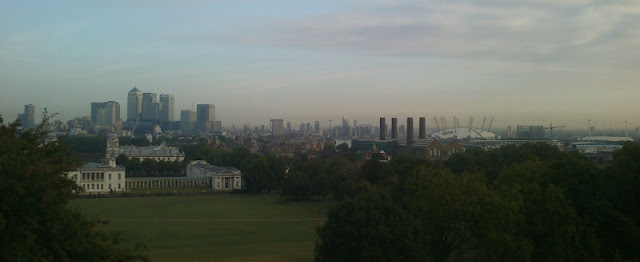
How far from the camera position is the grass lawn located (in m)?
20.5

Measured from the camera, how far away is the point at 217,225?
1057 inches

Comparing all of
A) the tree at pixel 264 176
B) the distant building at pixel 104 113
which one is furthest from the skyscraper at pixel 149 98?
the tree at pixel 264 176

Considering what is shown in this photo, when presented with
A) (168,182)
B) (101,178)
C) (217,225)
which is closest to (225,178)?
(168,182)

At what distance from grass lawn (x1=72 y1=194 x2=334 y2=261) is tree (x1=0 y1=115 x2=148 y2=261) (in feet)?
30.4

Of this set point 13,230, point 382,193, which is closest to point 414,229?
point 382,193

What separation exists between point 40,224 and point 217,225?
17302mm

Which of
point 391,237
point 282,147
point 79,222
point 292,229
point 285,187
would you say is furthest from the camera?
point 282,147

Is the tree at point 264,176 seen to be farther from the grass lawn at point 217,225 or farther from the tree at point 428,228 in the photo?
the tree at point 428,228

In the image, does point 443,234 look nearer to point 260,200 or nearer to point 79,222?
point 79,222

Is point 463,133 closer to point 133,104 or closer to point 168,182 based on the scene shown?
point 168,182

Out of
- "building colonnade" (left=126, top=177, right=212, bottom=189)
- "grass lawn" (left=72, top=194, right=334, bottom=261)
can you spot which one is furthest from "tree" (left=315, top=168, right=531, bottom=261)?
"building colonnade" (left=126, top=177, right=212, bottom=189)

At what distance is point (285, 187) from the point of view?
38125 millimetres

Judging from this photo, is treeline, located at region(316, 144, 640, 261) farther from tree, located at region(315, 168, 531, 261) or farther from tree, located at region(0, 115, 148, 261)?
tree, located at region(0, 115, 148, 261)

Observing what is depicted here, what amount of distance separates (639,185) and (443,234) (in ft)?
18.2
